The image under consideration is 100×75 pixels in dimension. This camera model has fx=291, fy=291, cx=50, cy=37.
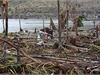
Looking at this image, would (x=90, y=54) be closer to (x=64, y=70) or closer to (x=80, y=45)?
(x=80, y=45)

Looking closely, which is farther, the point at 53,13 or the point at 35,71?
the point at 53,13

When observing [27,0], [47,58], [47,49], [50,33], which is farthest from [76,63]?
[27,0]

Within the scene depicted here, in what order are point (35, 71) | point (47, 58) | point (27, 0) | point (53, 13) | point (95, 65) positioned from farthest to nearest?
point (27, 0), point (53, 13), point (47, 58), point (95, 65), point (35, 71)

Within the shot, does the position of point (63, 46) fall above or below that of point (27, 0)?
below

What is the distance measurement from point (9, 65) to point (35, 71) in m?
1.25

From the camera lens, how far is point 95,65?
39.4ft

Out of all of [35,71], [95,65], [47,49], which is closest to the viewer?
[35,71]

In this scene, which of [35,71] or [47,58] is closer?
[35,71]

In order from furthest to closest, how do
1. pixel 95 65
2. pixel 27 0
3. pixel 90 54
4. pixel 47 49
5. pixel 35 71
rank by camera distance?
1. pixel 27 0
2. pixel 47 49
3. pixel 90 54
4. pixel 95 65
5. pixel 35 71

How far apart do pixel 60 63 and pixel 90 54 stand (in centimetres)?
372

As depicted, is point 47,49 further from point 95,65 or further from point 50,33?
point 50,33

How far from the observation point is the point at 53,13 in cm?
11944

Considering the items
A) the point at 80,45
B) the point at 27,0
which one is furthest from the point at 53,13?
the point at 80,45

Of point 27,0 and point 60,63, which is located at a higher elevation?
point 27,0
